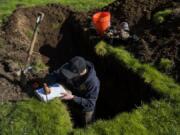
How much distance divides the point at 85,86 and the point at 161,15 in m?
4.65

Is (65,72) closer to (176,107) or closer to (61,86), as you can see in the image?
(61,86)

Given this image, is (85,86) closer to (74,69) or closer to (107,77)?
(74,69)

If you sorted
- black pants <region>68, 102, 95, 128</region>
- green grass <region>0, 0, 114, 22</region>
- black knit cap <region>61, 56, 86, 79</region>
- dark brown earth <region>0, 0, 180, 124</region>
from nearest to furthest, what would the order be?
black knit cap <region>61, 56, 86, 79</region>, black pants <region>68, 102, 95, 128</region>, dark brown earth <region>0, 0, 180, 124</region>, green grass <region>0, 0, 114, 22</region>

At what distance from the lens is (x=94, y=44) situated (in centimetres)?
1295

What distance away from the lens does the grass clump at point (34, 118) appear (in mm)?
9328

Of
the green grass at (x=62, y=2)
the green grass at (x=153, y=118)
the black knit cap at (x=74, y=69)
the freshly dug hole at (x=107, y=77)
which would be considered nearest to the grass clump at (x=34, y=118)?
the green grass at (x=153, y=118)

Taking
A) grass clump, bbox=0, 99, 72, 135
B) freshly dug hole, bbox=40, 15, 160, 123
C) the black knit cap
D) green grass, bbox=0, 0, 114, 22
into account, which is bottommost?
freshly dug hole, bbox=40, 15, 160, 123

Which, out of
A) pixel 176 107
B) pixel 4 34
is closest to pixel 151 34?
pixel 176 107

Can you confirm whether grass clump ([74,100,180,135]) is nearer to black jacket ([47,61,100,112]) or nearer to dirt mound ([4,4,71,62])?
black jacket ([47,61,100,112])

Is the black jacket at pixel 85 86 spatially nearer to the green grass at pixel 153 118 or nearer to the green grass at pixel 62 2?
the green grass at pixel 153 118

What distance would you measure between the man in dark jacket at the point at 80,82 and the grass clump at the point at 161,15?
4067mm

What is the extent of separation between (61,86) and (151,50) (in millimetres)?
3254

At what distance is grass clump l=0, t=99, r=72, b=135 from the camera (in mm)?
9328

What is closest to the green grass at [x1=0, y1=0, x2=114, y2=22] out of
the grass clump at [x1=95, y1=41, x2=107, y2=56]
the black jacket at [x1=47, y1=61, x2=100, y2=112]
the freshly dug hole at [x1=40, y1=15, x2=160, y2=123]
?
the freshly dug hole at [x1=40, y1=15, x2=160, y2=123]
